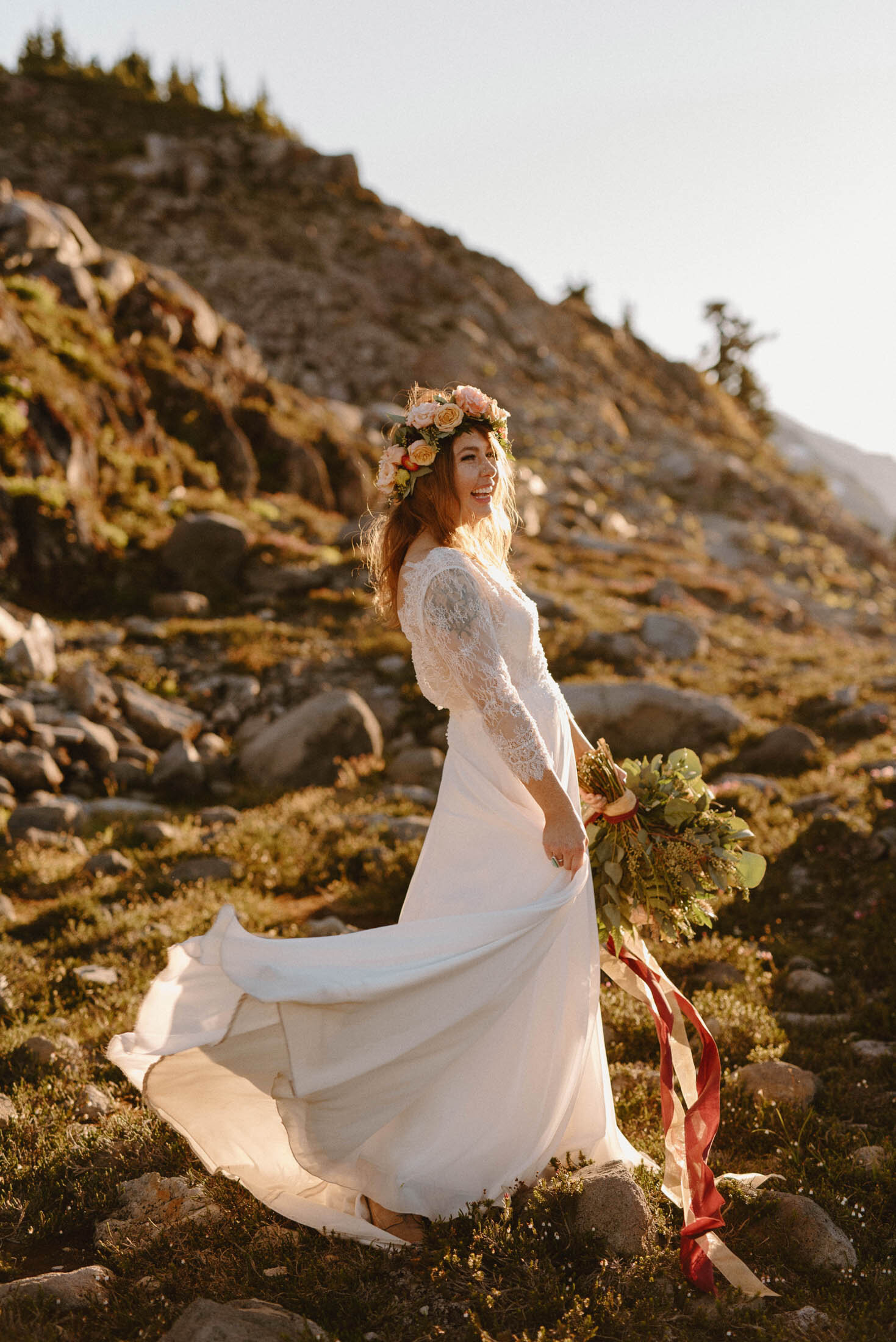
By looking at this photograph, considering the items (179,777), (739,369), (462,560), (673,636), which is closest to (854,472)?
(739,369)

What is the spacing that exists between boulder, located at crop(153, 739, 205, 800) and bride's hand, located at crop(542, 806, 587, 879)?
23.0 feet

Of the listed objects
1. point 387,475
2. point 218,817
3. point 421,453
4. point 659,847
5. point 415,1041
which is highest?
point 421,453

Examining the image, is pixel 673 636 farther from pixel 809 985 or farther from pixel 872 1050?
pixel 872 1050

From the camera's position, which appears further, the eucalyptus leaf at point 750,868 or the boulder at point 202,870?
the boulder at point 202,870

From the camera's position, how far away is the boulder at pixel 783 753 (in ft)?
34.5

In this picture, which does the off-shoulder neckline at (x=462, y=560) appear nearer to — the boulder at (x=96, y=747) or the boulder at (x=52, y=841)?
the boulder at (x=52, y=841)

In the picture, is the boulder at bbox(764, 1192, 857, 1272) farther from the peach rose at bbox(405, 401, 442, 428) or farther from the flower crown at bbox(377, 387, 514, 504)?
the peach rose at bbox(405, 401, 442, 428)

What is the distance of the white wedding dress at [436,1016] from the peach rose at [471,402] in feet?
2.45

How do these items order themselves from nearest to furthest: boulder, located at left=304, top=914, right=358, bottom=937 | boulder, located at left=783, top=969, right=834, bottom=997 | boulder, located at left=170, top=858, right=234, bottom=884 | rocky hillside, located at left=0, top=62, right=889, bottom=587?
boulder, located at left=783, top=969, right=834, bottom=997 → boulder, located at left=304, top=914, right=358, bottom=937 → boulder, located at left=170, top=858, right=234, bottom=884 → rocky hillside, located at left=0, top=62, right=889, bottom=587

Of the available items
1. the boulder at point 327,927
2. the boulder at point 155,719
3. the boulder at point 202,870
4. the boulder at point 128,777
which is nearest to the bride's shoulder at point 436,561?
the boulder at point 327,927

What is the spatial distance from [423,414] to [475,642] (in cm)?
116

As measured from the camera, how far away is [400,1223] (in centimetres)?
359

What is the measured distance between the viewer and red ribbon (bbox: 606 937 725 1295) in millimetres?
3494

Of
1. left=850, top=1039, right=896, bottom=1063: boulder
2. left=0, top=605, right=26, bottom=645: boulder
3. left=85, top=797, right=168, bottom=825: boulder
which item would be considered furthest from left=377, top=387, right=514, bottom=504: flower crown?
left=0, top=605, right=26, bottom=645: boulder
